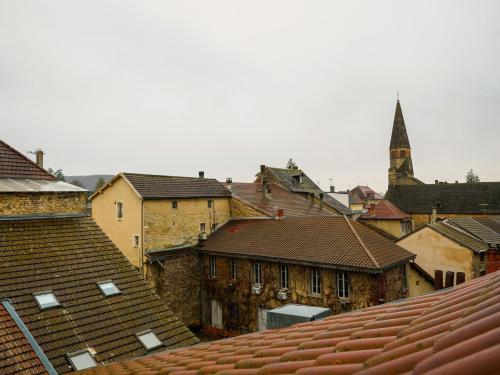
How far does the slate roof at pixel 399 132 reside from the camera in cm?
7722

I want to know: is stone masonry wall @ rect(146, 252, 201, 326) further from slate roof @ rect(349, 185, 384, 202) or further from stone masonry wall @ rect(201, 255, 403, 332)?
slate roof @ rect(349, 185, 384, 202)

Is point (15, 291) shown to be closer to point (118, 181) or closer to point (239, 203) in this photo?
Answer: point (118, 181)

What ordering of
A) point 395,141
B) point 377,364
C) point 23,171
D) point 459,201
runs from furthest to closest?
point 395,141, point 459,201, point 23,171, point 377,364

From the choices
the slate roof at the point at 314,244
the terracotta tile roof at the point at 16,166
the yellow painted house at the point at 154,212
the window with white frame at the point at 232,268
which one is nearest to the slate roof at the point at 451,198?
the slate roof at the point at 314,244

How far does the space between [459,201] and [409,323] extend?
185 feet

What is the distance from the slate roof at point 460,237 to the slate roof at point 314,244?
16.7 feet

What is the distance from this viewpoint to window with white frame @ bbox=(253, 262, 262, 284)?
869 inches

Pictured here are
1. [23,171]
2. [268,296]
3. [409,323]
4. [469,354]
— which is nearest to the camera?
[469,354]

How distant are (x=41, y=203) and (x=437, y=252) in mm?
23706

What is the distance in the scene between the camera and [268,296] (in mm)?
21547

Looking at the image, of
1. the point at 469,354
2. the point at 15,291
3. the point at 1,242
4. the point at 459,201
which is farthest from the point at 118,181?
the point at 459,201

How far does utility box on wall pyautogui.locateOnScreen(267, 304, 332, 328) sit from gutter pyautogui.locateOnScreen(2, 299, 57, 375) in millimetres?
5079

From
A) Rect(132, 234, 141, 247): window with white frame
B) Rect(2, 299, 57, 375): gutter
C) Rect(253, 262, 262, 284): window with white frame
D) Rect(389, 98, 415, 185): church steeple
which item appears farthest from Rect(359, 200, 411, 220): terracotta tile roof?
Rect(2, 299, 57, 375): gutter

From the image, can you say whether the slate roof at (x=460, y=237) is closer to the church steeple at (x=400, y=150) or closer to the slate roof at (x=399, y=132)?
the church steeple at (x=400, y=150)
